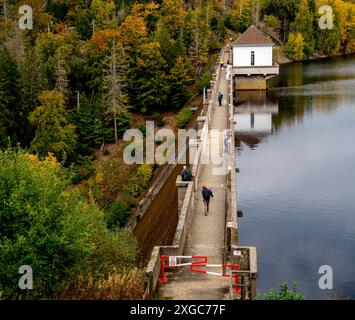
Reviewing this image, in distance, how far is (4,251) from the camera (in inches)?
634

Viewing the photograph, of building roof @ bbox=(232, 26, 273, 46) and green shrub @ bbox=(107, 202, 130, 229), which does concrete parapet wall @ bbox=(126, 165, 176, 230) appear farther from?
building roof @ bbox=(232, 26, 273, 46)

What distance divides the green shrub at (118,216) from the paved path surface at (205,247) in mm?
11184

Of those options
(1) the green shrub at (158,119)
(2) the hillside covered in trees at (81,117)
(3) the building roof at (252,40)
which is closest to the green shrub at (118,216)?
(2) the hillside covered in trees at (81,117)

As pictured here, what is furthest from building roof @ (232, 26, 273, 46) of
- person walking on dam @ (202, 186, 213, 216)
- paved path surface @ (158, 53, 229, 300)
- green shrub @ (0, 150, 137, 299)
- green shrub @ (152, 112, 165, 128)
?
green shrub @ (0, 150, 137, 299)

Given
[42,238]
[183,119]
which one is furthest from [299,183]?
[42,238]

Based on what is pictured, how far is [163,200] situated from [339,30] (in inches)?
2792

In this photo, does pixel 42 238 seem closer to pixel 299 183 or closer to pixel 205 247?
pixel 205 247

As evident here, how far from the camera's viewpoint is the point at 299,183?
36656 millimetres

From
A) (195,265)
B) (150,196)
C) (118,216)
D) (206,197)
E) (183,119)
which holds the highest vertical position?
(183,119)

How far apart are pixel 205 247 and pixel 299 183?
1833cm

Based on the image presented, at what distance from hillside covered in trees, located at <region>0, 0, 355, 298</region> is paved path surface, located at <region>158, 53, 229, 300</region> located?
5.15ft

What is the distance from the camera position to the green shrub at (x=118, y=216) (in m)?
37.6

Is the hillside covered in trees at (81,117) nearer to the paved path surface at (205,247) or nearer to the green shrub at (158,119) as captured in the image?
the green shrub at (158,119)
